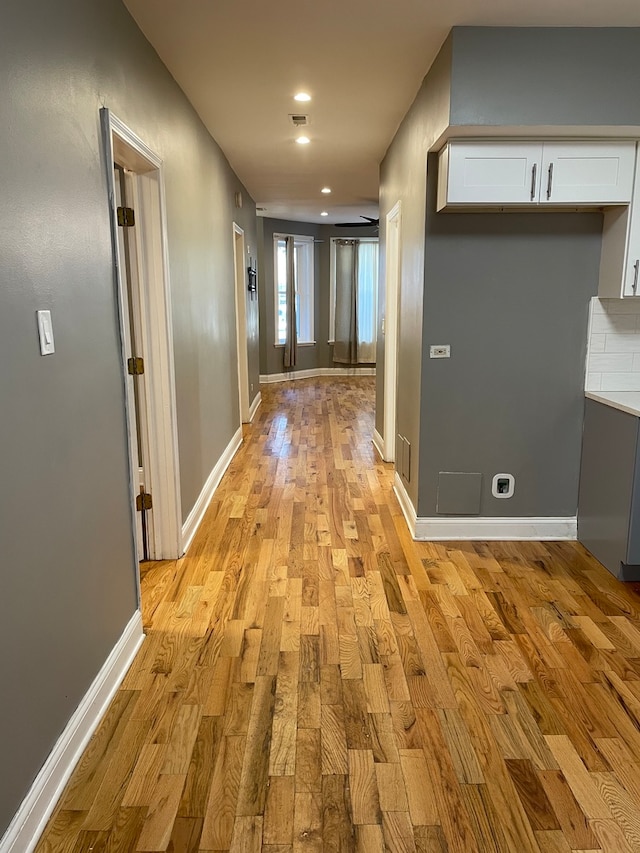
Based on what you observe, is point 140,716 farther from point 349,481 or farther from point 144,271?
point 349,481

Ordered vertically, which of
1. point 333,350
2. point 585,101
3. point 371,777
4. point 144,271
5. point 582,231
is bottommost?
point 371,777

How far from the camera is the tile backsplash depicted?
3.29 metres

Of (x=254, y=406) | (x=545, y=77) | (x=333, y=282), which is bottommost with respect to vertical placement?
(x=254, y=406)

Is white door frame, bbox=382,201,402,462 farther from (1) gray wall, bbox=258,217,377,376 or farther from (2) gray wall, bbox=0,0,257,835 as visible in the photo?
(1) gray wall, bbox=258,217,377,376

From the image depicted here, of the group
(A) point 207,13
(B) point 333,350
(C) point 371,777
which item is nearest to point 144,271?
(A) point 207,13

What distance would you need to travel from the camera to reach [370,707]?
2.12 meters

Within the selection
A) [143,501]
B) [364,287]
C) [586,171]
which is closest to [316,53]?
[586,171]

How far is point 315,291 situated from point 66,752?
31.0ft

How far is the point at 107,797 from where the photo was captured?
5.70 feet

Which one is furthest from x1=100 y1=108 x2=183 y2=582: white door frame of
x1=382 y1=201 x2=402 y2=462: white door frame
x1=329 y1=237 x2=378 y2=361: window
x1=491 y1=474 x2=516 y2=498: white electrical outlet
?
x1=329 y1=237 x2=378 y2=361: window

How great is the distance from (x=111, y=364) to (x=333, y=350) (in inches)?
347

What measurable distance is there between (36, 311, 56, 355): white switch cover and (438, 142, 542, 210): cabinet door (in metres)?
1.98

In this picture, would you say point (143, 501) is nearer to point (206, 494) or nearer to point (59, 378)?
point (206, 494)

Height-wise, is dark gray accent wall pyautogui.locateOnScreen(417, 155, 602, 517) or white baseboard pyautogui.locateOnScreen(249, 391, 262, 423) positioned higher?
dark gray accent wall pyautogui.locateOnScreen(417, 155, 602, 517)
